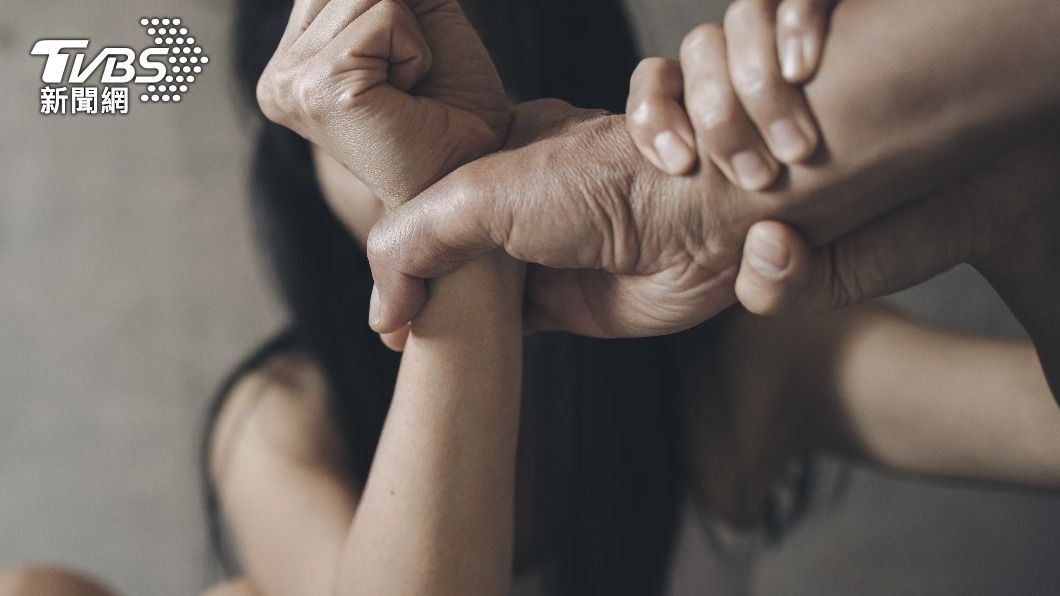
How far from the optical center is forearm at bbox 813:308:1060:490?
2.09 ft

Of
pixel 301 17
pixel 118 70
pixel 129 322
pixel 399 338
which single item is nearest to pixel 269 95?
pixel 301 17

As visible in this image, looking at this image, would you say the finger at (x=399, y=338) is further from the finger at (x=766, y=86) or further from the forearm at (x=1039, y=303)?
the forearm at (x=1039, y=303)

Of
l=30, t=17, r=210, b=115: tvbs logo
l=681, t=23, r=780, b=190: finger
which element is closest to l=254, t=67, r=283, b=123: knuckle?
l=681, t=23, r=780, b=190: finger

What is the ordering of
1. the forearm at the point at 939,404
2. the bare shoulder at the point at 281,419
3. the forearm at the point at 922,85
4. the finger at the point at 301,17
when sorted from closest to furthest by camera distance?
the forearm at the point at 922,85 < the finger at the point at 301,17 < the forearm at the point at 939,404 < the bare shoulder at the point at 281,419

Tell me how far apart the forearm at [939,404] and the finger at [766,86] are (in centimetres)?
44

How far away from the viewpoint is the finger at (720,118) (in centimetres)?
33

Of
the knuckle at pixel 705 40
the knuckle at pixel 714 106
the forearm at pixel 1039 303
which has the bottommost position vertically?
the forearm at pixel 1039 303

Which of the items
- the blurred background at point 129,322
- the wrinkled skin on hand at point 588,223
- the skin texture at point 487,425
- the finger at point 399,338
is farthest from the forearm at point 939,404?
the finger at point 399,338

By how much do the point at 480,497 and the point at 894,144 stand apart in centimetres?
31

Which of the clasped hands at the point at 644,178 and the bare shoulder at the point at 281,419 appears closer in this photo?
the clasped hands at the point at 644,178

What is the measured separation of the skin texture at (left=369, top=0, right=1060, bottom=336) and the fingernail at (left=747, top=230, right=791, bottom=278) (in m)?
0.01

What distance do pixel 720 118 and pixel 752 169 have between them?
0.03 metres

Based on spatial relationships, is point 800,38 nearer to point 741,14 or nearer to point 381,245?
point 741,14

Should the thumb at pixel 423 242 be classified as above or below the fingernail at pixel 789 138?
below
